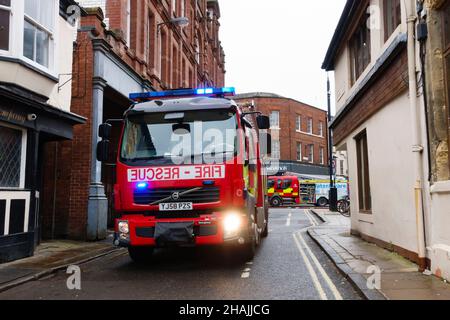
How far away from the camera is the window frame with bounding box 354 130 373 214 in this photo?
38.9 ft

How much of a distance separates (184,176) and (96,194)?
19.3 feet

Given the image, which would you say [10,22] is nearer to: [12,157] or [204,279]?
[12,157]

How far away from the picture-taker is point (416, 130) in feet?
24.5

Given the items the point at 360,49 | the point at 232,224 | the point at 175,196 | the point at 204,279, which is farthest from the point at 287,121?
Answer: the point at 204,279

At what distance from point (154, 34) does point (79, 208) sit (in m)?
9.38

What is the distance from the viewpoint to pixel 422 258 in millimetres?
7172

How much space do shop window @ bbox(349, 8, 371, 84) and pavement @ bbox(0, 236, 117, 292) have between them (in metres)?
8.45

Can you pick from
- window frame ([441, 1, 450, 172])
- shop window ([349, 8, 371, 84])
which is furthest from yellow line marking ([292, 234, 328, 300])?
shop window ([349, 8, 371, 84])

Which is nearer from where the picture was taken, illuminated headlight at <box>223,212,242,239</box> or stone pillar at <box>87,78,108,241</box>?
illuminated headlight at <box>223,212,242,239</box>

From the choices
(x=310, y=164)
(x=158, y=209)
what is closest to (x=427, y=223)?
(x=158, y=209)

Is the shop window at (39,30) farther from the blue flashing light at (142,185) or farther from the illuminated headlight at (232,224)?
the illuminated headlight at (232,224)

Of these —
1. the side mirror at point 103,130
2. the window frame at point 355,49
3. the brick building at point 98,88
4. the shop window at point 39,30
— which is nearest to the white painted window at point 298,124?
the brick building at point 98,88

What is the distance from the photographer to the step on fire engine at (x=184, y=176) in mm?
7527

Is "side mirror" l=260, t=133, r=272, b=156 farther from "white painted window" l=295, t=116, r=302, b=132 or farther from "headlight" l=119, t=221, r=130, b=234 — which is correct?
"white painted window" l=295, t=116, r=302, b=132
